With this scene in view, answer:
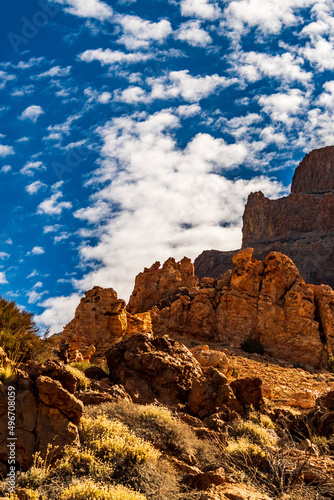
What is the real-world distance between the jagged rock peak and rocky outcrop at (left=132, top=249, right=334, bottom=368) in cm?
10987

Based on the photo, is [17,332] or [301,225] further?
[301,225]

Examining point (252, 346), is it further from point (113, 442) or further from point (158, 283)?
point (113, 442)

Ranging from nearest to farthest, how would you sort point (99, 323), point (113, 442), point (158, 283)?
point (113, 442) → point (99, 323) → point (158, 283)

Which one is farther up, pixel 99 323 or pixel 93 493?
pixel 99 323

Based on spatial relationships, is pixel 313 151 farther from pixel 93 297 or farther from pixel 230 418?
pixel 230 418

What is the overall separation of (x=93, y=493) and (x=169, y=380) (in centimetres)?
800

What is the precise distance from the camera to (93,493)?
21.6ft

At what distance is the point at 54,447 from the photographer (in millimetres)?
7719

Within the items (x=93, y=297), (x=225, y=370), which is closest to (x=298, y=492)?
(x=225, y=370)

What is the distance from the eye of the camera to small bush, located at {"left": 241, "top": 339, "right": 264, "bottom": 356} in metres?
33.1

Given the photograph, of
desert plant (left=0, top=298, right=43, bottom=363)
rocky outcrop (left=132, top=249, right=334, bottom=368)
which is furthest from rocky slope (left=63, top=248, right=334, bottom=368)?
desert plant (left=0, top=298, right=43, bottom=363)

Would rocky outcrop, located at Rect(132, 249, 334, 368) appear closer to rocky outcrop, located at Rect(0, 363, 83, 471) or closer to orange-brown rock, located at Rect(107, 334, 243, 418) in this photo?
orange-brown rock, located at Rect(107, 334, 243, 418)

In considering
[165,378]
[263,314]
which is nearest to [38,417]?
[165,378]

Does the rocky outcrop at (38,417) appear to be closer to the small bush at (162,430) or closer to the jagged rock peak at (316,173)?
the small bush at (162,430)
